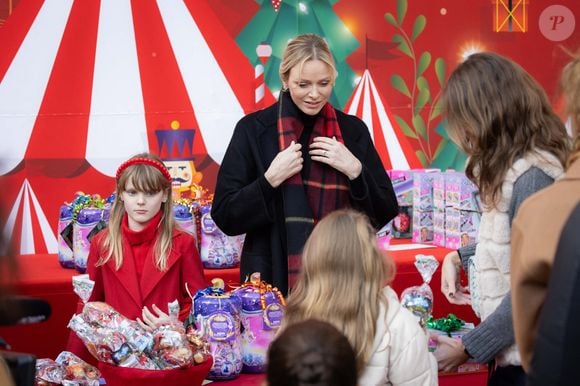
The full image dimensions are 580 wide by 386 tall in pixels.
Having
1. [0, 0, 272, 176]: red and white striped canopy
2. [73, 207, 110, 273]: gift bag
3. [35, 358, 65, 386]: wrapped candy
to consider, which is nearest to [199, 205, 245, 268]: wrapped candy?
[73, 207, 110, 273]: gift bag

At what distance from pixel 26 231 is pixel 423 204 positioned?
6.70ft

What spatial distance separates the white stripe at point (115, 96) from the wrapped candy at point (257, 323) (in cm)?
205

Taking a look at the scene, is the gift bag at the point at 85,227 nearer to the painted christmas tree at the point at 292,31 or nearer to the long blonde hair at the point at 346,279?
the painted christmas tree at the point at 292,31

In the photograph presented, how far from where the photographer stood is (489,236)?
226 centimetres

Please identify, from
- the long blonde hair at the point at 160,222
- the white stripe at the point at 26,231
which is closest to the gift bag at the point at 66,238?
the white stripe at the point at 26,231

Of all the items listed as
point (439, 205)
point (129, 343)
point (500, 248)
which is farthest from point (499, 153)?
point (439, 205)

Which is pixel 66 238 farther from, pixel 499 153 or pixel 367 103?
pixel 499 153

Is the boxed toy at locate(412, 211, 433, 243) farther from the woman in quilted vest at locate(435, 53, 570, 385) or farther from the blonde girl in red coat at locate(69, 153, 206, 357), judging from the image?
the woman in quilted vest at locate(435, 53, 570, 385)

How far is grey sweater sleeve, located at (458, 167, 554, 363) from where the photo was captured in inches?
83.9

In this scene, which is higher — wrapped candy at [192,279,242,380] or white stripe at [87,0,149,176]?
white stripe at [87,0,149,176]

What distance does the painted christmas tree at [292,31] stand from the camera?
15.7 feet

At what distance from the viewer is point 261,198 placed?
9.84ft

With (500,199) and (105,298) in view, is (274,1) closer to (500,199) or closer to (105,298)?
(105,298)

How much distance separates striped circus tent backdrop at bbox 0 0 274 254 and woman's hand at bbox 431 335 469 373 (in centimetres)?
253
